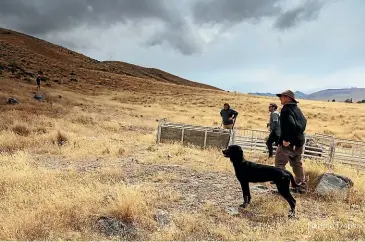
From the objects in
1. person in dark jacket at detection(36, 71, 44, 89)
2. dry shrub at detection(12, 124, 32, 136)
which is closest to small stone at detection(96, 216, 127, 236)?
dry shrub at detection(12, 124, 32, 136)

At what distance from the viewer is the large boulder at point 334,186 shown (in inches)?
301

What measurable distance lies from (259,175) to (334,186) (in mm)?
2032

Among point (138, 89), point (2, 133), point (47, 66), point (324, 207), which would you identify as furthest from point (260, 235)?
point (47, 66)

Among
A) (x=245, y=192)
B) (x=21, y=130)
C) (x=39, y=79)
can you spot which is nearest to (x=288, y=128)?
(x=245, y=192)

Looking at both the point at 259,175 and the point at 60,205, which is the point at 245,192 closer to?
the point at 259,175

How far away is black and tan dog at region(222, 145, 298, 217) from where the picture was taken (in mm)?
6574

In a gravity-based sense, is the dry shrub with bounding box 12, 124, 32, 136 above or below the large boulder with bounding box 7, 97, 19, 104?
below

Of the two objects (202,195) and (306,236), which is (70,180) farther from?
(306,236)

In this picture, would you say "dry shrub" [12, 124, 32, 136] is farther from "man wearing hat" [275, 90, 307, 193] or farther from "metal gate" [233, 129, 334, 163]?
"man wearing hat" [275, 90, 307, 193]

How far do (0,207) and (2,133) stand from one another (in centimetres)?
932

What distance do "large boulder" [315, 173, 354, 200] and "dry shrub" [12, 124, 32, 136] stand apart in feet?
40.1

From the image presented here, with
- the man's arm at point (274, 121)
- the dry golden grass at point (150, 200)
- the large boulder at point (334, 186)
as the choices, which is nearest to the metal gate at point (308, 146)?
the dry golden grass at point (150, 200)

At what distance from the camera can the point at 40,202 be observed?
22.3ft

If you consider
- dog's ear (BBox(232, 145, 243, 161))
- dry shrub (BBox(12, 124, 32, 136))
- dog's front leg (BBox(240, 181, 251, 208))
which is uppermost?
dog's ear (BBox(232, 145, 243, 161))
